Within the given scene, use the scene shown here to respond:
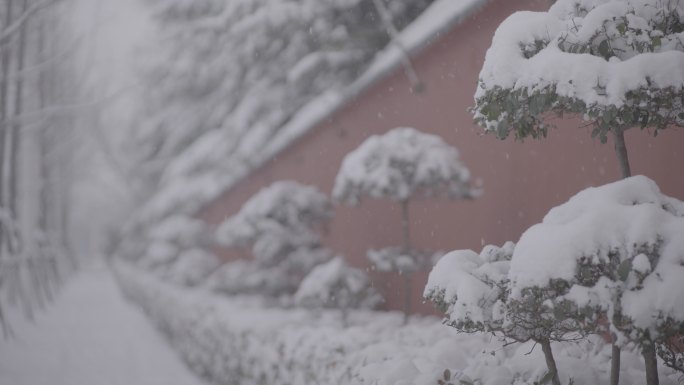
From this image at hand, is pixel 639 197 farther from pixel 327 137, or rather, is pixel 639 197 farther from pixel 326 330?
pixel 327 137

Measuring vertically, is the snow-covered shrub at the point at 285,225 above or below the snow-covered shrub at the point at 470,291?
above

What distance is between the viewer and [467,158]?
215 inches

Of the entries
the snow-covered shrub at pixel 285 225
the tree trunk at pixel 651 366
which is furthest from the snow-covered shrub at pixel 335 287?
the tree trunk at pixel 651 366

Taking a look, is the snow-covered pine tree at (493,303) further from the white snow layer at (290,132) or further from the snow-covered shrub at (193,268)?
the snow-covered shrub at (193,268)

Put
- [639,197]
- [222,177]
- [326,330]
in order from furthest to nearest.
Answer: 1. [222,177]
2. [326,330]
3. [639,197]

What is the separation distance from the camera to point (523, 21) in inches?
106

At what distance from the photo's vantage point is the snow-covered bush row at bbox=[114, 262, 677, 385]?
3316mm

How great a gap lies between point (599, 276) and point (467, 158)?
3325 millimetres

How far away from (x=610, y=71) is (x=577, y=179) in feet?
6.92

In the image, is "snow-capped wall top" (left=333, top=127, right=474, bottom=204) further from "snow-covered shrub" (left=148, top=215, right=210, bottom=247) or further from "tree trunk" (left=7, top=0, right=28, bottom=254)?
"tree trunk" (left=7, top=0, right=28, bottom=254)

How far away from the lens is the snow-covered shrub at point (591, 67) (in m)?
2.25

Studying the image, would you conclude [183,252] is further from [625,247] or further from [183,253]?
[625,247]

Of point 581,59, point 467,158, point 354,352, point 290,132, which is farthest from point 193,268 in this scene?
point 581,59

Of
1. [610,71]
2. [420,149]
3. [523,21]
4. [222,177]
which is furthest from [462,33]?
[222,177]
